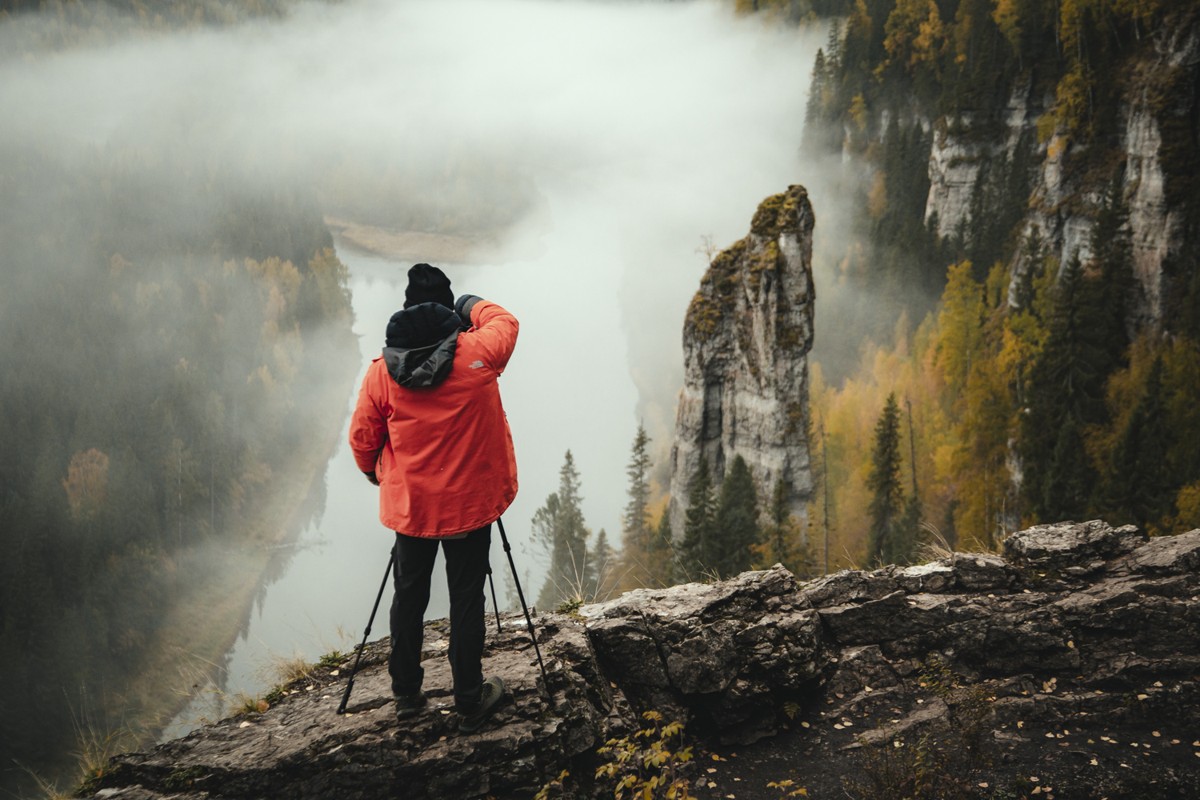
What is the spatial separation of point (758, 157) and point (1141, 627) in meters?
186

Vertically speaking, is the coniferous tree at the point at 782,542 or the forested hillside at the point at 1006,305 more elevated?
the forested hillside at the point at 1006,305

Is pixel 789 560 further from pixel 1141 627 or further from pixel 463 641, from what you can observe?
pixel 463 641

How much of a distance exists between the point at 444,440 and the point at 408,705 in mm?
1974

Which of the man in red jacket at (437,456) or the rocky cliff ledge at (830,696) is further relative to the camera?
the rocky cliff ledge at (830,696)

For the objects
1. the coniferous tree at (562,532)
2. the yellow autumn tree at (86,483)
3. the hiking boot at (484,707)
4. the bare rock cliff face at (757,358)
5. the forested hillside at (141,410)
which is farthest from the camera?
the yellow autumn tree at (86,483)

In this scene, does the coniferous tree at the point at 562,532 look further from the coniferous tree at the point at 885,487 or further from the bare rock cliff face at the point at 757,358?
the coniferous tree at the point at 885,487

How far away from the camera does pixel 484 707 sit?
4.84 m

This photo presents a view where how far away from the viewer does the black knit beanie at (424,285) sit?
454cm

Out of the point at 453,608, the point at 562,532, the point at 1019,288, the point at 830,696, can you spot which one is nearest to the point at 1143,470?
the point at 1019,288

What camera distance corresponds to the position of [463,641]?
4660mm

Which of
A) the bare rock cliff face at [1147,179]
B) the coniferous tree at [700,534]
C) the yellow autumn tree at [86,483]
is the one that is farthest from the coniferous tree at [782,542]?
the yellow autumn tree at [86,483]

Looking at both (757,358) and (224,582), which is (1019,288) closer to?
(757,358)

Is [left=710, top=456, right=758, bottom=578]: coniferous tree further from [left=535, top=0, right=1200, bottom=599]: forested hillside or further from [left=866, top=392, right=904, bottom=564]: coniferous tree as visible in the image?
[left=866, top=392, right=904, bottom=564]: coniferous tree

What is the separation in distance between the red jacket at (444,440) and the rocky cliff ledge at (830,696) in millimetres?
1579
